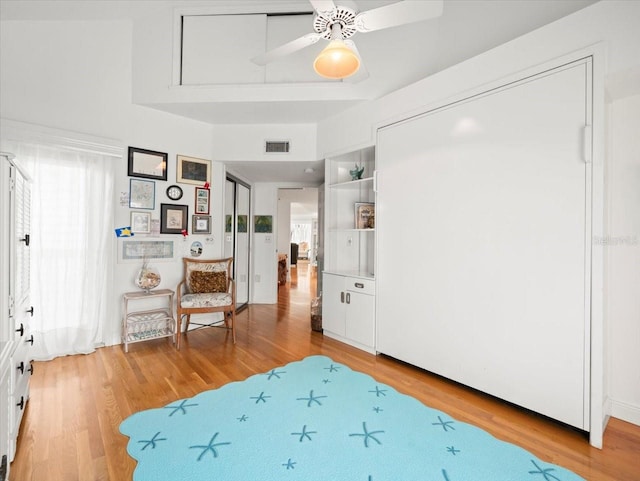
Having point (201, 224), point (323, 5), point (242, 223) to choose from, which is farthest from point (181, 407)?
point (242, 223)

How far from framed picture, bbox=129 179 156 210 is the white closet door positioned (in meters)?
2.73

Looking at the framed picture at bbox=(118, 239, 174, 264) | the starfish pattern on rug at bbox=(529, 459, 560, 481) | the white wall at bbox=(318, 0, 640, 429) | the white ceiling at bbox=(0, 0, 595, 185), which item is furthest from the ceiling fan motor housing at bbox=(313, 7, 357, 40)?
the framed picture at bbox=(118, 239, 174, 264)

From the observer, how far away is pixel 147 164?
3555 millimetres

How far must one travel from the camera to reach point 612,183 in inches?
80.8

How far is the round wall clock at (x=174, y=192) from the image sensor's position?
146 inches

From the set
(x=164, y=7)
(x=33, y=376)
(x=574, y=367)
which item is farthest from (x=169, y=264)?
(x=574, y=367)

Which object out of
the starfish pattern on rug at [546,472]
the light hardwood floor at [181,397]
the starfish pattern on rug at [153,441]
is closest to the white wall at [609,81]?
the light hardwood floor at [181,397]

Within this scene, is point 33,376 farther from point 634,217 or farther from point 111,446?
point 634,217

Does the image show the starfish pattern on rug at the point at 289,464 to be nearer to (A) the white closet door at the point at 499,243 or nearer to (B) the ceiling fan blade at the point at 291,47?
(A) the white closet door at the point at 499,243

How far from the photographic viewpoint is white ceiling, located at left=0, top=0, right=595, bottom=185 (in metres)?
2.81

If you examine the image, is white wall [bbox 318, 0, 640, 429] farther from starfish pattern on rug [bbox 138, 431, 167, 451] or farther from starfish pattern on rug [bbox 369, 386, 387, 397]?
starfish pattern on rug [bbox 138, 431, 167, 451]

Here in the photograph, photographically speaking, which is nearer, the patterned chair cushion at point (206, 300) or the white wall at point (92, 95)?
the white wall at point (92, 95)

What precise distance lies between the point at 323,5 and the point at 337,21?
154mm

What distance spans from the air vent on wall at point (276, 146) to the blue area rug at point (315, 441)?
2.81m
